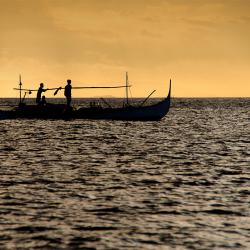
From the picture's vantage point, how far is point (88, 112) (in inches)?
2596

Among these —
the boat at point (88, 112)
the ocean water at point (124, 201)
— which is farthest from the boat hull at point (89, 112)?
the ocean water at point (124, 201)

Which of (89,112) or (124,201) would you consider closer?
(124,201)

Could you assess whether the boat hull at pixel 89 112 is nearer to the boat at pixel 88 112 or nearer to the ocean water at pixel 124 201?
the boat at pixel 88 112

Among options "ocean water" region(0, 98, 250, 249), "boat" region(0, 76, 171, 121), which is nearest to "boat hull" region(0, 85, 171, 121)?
"boat" region(0, 76, 171, 121)

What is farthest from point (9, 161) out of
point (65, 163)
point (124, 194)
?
point (124, 194)

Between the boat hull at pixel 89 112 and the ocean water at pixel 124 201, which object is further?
the boat hull at pixel 89 112

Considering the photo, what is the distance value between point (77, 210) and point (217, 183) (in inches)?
295

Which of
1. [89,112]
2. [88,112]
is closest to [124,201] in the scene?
[88,112]

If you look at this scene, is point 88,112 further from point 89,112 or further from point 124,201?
point 124,201

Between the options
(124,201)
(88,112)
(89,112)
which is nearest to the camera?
(124,201)

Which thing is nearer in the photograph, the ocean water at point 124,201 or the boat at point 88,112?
the ocean water at point 124,201

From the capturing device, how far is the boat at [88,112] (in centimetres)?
6506

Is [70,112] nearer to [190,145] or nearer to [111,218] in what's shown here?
[190,145]

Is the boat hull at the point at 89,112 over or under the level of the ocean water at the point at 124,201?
over
